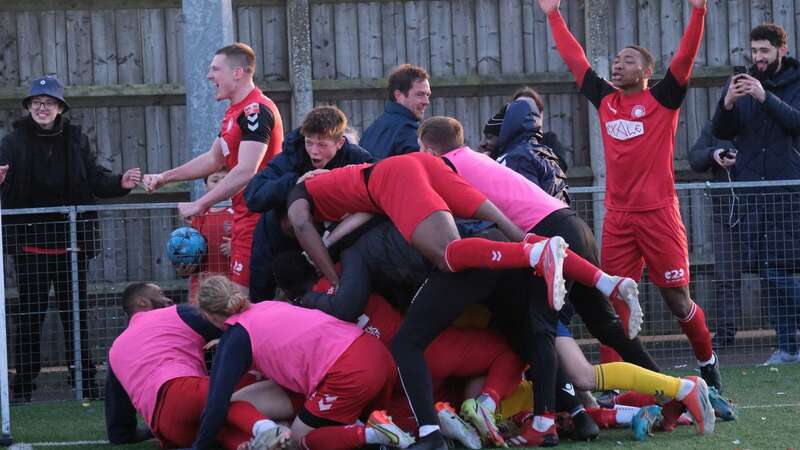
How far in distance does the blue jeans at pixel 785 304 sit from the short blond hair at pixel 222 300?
4.81 m

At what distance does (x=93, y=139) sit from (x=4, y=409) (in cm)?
444

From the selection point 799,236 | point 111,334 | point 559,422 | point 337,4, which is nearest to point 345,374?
point 559,422

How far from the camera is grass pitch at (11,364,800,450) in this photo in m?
6.57

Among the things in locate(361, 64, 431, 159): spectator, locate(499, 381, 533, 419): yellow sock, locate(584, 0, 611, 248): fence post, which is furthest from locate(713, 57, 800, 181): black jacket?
locate(499, 381, 533, 419): yellow sock

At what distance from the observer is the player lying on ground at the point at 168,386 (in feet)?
21.6

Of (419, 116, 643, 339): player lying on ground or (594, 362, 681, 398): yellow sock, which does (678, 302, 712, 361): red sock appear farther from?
(594, 362, 681, 398): yellow sock

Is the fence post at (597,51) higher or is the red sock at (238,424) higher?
the fence post at (597,51)

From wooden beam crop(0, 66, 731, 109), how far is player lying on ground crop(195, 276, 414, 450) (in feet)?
15.4

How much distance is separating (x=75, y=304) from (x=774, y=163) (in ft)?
17.4

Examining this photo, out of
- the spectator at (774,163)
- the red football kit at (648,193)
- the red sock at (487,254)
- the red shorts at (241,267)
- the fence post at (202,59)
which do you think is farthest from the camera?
the spectator at (774,163)

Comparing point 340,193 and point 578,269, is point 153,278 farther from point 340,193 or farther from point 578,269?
point 578,269

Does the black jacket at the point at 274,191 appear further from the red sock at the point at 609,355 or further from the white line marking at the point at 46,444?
the red sock at the point at 609,355

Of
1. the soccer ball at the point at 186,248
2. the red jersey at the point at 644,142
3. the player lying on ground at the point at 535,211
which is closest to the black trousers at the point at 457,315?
the player lying on ground at the point at 535,211

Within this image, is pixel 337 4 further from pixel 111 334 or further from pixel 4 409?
pixel 4 409
